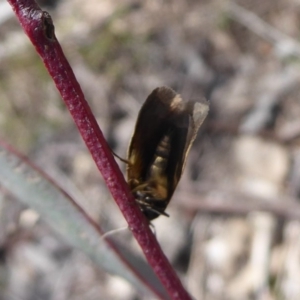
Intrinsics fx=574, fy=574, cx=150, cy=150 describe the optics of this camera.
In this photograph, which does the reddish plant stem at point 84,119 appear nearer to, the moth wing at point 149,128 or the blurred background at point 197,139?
the moth wing at point 149,128

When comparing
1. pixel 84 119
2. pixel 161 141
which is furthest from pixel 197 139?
pixel 84 119

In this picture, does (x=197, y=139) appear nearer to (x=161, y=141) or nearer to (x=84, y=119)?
(x=161, y=141)

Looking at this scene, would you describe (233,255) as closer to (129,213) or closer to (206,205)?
(206,205)

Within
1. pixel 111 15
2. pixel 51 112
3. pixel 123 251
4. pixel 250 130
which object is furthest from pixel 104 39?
pixel 123 251

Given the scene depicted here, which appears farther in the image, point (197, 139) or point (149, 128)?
point (197, 139)

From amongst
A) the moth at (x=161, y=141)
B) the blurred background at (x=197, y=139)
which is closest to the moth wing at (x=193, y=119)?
the moth at (x=161, y=141)

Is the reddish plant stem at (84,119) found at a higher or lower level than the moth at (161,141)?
lower

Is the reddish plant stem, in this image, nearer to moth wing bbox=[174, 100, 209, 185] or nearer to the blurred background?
moth wing bbox=[174, 100, 209, 185]
